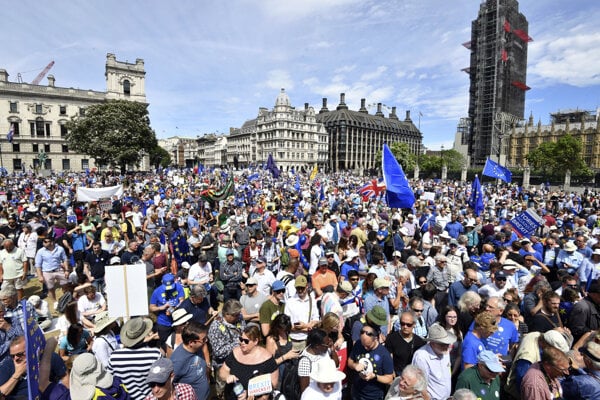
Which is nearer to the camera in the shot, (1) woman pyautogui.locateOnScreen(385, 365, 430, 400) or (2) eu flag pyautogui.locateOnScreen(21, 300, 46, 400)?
(2) eu flag pyautogui.locateOnScreen(21, 300, 46, 400)

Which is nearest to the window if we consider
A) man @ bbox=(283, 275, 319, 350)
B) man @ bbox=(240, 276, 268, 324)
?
man @ bbox=(240, 276, 268, 324)

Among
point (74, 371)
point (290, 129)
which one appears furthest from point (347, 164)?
point (74, 371)

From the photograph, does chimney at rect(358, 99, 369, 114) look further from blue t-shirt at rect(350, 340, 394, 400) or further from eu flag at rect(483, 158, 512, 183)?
blue t-shirt at rect(350, 340, 394, 400)

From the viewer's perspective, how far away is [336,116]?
352 ft

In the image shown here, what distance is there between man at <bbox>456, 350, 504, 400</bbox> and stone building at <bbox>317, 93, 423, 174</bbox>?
9753 centimetres

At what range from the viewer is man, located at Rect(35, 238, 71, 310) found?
7105 mm

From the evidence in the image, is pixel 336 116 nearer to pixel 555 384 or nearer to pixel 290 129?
pixel 290 129

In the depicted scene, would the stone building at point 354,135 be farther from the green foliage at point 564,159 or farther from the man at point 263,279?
the man at point 263,279

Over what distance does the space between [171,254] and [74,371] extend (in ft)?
21.4

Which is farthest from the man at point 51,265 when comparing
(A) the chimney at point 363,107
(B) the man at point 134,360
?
(A) the chimney at point 363,107

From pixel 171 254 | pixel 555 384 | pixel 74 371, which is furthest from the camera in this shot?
pixel 171 254

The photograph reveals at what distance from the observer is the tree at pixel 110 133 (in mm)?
42469

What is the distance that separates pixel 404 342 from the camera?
3959 millimetres

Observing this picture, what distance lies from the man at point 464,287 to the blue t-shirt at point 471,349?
63.1 inches
